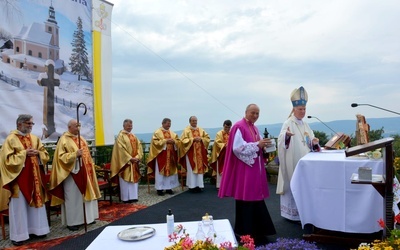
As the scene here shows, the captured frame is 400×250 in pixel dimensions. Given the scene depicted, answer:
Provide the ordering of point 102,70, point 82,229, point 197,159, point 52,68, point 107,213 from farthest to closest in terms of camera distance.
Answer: point 197,159 → point 102,70 → point 52,68 → point 107,213 → point 82,229

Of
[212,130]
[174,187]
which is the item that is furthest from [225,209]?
[212,130]

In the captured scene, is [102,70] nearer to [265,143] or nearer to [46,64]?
[46,64]

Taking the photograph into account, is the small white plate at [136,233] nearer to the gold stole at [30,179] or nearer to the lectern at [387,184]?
the lectern at [387,184]

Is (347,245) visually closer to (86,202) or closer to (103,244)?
(103,244)

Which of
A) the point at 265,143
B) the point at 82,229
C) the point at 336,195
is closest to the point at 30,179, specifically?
the point at 82,229

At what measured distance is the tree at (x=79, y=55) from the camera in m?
8.57

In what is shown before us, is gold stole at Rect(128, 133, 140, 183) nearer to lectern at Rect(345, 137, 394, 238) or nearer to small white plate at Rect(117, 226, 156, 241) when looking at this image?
small white plate at Rect(117, 226, 156, 241)

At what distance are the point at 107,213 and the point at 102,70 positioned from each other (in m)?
4.06

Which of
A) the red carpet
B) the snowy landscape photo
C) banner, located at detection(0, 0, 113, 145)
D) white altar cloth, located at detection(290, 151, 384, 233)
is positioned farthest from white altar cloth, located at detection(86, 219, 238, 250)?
the snowy landscape photo

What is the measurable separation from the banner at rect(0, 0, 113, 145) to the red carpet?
1934mm

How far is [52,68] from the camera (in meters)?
7.97

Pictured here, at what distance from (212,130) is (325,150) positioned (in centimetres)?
539

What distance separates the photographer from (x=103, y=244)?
118 inches

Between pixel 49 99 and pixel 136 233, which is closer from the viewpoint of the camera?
pixel 136 233
